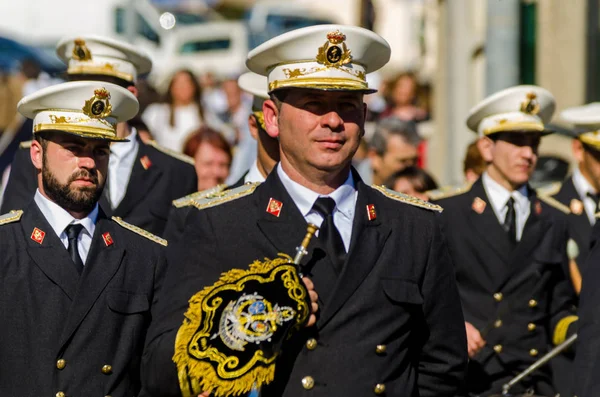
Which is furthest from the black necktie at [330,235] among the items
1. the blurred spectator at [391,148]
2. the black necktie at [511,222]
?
the blurred spectator at [391,148]

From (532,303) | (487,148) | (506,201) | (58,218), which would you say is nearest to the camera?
(58,218)

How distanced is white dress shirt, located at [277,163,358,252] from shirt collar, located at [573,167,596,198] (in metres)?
4.62

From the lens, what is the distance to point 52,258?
632 centimetres

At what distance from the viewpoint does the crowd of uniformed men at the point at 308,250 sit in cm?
521

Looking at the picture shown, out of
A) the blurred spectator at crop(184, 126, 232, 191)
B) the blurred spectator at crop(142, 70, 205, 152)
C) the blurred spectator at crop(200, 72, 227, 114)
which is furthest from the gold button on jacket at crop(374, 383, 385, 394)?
the blurred spectator at crop(200, 72, 227, 114)

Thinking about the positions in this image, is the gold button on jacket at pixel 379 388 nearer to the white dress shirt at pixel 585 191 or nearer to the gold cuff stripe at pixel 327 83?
the gold cuff stripe at pixel 327 83

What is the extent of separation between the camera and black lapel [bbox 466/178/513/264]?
8281 millimetres

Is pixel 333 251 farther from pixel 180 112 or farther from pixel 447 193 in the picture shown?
pixel 180 112

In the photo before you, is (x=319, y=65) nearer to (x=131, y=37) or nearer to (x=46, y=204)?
(x=46, y=204)

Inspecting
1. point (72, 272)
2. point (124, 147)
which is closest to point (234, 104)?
point (124, 147)

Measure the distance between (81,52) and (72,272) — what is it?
286cm

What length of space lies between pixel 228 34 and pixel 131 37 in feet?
33.0

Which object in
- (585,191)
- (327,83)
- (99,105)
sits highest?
(327,83)

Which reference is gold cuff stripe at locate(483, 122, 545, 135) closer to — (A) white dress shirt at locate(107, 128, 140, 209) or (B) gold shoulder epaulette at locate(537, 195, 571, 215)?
(B) gold shoulder epaulette at locate(537, 195, 571, 215)
